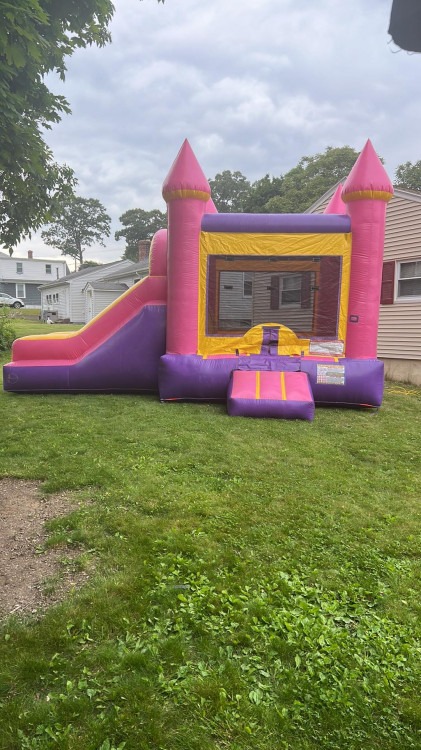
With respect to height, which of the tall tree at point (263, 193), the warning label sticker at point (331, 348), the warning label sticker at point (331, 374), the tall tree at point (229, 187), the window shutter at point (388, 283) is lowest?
the warning label sticker at point (331, 374)

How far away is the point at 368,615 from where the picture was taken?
2.13 meters

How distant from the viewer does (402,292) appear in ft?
31.4

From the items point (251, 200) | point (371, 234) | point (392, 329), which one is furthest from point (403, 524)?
point (251, 200)

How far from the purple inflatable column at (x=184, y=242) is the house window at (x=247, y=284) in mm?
706

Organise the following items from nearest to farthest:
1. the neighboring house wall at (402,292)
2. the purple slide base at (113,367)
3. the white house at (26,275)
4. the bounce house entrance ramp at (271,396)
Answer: the bounce house entrance ramp at (271,396) < the purple slide base at (113,367) < the neighboring house wall at (402,292) < the white house at (26,275)

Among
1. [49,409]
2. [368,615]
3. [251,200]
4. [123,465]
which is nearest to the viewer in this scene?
[368,615]

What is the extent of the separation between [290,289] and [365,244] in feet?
3.88

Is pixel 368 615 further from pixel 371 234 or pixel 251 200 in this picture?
pixel 251 200

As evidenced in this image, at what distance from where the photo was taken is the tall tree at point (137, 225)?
52094 mm

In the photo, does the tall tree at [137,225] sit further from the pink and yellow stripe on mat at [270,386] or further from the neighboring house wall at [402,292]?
the pink and yellow stripe on mat at [270,386]

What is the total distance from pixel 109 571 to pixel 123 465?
156 cm

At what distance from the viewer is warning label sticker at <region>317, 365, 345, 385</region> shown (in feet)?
20.7

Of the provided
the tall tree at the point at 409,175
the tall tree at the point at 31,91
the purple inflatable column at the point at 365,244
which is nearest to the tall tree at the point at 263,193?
the tall tree at the point at 409,175

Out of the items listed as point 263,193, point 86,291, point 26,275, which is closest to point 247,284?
point 86,291
